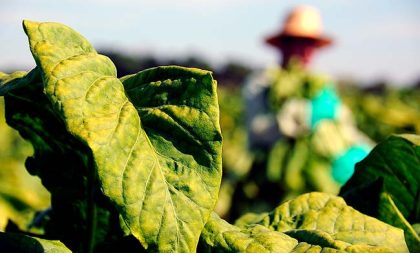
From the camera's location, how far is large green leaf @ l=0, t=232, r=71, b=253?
2.92ft

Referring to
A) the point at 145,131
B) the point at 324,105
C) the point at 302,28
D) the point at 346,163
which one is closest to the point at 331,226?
the point at 145,131

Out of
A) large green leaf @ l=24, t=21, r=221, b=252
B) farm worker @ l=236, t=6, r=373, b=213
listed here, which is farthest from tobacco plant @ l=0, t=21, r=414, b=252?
farm worker @ l=236, t=6, r=373, b=213

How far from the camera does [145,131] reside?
865 mm

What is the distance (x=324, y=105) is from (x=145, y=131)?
19.0 ft

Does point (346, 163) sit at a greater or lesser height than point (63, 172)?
lesser

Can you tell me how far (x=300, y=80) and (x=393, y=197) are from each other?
5.83 metres

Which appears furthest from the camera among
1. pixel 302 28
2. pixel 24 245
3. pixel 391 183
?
pixel 302 28

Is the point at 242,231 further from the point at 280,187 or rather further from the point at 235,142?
Answer: the point at 235,142

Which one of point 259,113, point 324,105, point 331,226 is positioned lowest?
point 259,113

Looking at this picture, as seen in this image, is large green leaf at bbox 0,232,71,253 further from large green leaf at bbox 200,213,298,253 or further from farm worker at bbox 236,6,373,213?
farm worker at bbox 236,6,373,213

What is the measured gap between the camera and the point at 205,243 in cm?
95

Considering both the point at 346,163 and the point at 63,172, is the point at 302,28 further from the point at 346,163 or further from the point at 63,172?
the point at 63,172

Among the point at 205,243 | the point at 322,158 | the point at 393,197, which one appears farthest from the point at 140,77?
the point at 322,158

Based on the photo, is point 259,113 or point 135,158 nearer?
point 135,158
